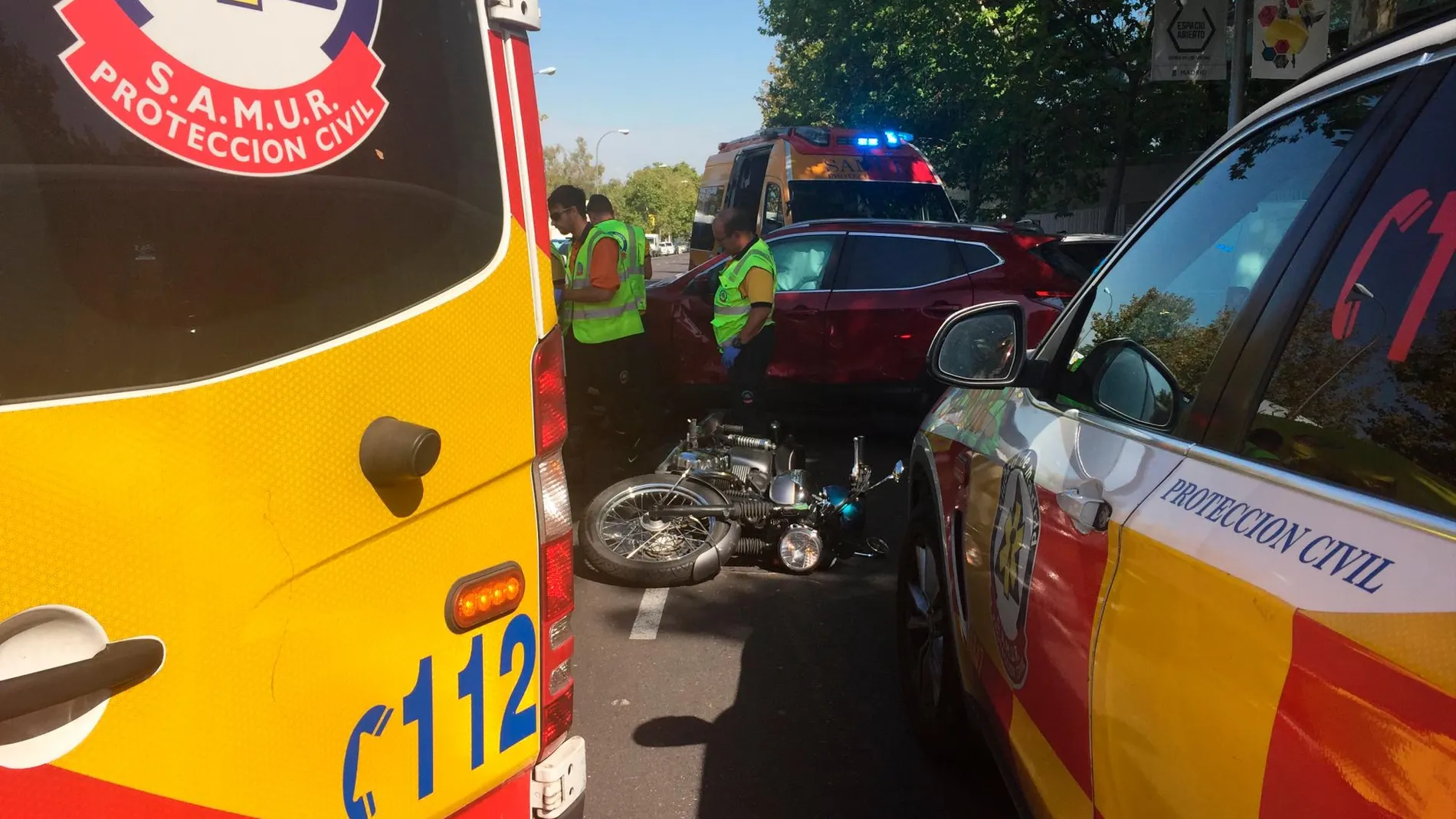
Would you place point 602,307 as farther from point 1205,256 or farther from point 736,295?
point 1205,256

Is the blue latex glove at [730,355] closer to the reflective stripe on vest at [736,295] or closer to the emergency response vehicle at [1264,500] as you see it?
the reflective stripe on vest at [736,295]

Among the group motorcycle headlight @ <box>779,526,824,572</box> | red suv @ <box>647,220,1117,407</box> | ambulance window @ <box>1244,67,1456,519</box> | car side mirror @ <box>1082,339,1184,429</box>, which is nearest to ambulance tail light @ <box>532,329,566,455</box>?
car side mirror @ <box>1082,339,1184,429</box>

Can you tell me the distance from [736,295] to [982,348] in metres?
3.91

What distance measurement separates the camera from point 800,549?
521cm

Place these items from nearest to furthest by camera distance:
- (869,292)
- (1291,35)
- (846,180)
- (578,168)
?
(1291,35) < (869,292) < (846,180) < (578,168)

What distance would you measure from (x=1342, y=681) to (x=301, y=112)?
1.49m

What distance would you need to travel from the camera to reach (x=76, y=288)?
1.37m

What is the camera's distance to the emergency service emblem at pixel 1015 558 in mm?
2154

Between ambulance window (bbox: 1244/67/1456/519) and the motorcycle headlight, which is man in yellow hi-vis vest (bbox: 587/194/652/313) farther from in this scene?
ambulance window (bbox: 1244/67/1456/519)

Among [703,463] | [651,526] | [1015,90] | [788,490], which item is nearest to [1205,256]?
[788,490]

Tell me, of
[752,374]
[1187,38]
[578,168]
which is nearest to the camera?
[752,374]

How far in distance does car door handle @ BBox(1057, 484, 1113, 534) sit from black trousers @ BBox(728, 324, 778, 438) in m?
4.32

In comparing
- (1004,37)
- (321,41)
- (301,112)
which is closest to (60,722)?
(301,112)

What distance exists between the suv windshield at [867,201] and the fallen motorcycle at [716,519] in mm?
6760
